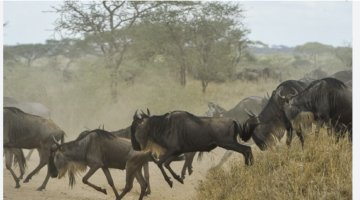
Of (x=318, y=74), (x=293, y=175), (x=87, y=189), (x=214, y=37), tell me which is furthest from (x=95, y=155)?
(x=318, y=74)

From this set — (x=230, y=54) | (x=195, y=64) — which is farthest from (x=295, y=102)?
(x=230, y=54)

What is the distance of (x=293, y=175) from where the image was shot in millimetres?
4199

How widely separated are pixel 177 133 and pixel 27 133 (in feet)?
9.07

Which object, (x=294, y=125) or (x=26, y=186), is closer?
(x=294, y=125)

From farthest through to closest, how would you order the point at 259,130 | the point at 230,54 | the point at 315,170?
the point at 230,54 < the point at 259,130 < the point at 315,170

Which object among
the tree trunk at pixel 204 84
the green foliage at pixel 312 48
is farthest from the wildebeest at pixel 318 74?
the green foliage at pixel 312 48

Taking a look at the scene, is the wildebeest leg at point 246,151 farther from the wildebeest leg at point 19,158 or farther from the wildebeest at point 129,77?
the wildebeest at point 129,77

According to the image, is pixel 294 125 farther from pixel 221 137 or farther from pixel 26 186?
pixel 26 186

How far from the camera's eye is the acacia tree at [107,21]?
14.6 meters

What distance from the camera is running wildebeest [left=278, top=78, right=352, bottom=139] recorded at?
4.97 m

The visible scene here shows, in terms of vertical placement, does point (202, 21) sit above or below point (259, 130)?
above

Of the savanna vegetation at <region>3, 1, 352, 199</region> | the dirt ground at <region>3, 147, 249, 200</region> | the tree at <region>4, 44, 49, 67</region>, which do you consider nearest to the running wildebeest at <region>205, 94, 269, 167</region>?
the dirt ground at <region>3, 147, 249, 200</region>
